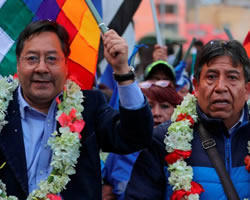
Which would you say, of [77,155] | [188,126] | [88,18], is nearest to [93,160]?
[77,155]

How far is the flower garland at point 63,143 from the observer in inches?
128

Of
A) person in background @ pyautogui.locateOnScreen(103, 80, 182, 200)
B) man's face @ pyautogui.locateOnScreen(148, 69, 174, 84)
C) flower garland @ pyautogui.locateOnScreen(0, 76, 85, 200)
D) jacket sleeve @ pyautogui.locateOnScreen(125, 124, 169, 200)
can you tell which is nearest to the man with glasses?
flower garland @ pyautogui.locateOnScreen(0, 76, 85, 200)

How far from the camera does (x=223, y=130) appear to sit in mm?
3312

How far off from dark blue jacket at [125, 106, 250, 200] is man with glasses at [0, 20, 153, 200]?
8.1 inches

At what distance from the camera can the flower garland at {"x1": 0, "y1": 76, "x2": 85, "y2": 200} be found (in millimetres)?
3250

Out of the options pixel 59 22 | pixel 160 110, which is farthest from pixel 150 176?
pixel 59 22

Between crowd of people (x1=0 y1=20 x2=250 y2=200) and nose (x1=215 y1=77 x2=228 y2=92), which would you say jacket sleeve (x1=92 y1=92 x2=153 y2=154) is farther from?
nose (x1=215 y1=77 x2=228 y2=92)

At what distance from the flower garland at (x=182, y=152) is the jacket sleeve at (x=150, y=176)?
0.18ft

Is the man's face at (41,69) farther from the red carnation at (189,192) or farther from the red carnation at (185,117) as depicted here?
the red carnation at (189,192)

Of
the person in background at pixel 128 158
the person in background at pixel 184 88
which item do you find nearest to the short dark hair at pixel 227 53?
the person in background at pixel 128 158

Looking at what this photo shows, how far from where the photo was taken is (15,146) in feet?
10.7

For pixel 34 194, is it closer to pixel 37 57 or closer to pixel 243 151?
pixel 37 57

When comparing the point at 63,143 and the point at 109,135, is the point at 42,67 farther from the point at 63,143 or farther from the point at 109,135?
the point at 109,135

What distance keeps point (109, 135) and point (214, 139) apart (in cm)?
65
